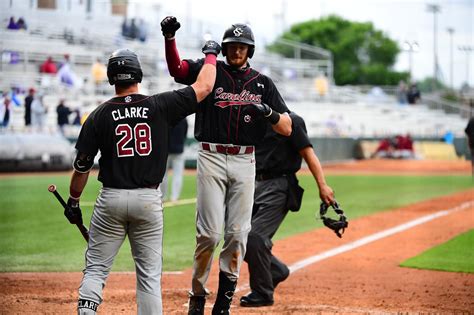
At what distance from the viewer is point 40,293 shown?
23.4ft

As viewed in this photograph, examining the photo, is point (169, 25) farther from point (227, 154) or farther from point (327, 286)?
point (327, 286)

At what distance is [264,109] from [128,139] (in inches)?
44.7

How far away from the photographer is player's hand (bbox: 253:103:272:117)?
18.9 ft

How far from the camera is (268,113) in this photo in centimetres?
581

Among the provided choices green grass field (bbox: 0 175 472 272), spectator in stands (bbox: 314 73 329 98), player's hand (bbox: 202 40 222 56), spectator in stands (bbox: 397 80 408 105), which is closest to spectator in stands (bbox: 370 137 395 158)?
spectator in stands (bbox: 397 80 408 105)

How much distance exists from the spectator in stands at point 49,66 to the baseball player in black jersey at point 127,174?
1621cm

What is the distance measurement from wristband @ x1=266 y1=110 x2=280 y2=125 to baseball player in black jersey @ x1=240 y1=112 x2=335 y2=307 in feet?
2.50

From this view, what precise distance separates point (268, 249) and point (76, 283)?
201cm

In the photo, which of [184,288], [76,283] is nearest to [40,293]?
[76,283]

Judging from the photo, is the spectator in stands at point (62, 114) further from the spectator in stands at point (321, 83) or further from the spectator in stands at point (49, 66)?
the spectator in stands at point (321, 83)

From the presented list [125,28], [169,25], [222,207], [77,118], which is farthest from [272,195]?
[77,118]

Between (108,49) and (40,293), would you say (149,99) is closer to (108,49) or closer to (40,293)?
(40,293)

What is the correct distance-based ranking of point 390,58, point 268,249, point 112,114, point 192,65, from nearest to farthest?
point 112,114 → point 192,65 → point 268,249 → point 390,58

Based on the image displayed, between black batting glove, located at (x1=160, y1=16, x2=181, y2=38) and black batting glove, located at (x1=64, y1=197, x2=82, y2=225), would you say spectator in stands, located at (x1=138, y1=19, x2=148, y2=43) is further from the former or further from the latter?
black batting glove, located at (x1=64, y1=197, x2=82, y2=225)
